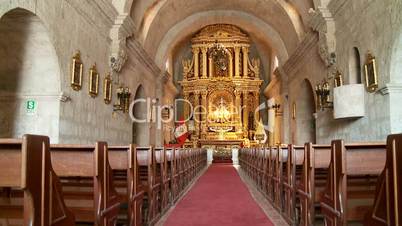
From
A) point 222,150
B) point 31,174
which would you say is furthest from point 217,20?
point 31,174

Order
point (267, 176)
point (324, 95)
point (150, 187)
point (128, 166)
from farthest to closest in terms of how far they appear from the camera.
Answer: point (324, 95), point (267, 176), point (150, 187), point (128, 166)

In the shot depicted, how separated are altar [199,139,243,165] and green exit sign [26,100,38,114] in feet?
39.6

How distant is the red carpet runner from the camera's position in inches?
187

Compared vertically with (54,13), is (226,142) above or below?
below

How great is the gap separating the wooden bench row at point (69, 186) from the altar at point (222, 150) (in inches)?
540

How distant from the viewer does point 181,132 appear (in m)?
23.1

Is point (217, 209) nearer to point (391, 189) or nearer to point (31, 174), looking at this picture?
point (391, 189)

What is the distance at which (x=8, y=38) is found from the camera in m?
7.05

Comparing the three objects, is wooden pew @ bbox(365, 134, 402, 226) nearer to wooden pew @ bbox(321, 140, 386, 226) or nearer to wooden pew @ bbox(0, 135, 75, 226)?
wooden pew @ bbox(321, 140, 386, 226)

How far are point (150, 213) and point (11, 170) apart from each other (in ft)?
9.86

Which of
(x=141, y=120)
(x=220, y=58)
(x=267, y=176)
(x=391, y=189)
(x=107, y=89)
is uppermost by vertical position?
(x=220, y=58)

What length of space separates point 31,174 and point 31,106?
20.4 feet

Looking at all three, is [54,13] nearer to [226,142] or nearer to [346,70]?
[346,70]

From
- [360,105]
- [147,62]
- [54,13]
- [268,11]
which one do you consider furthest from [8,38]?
[268,11]
